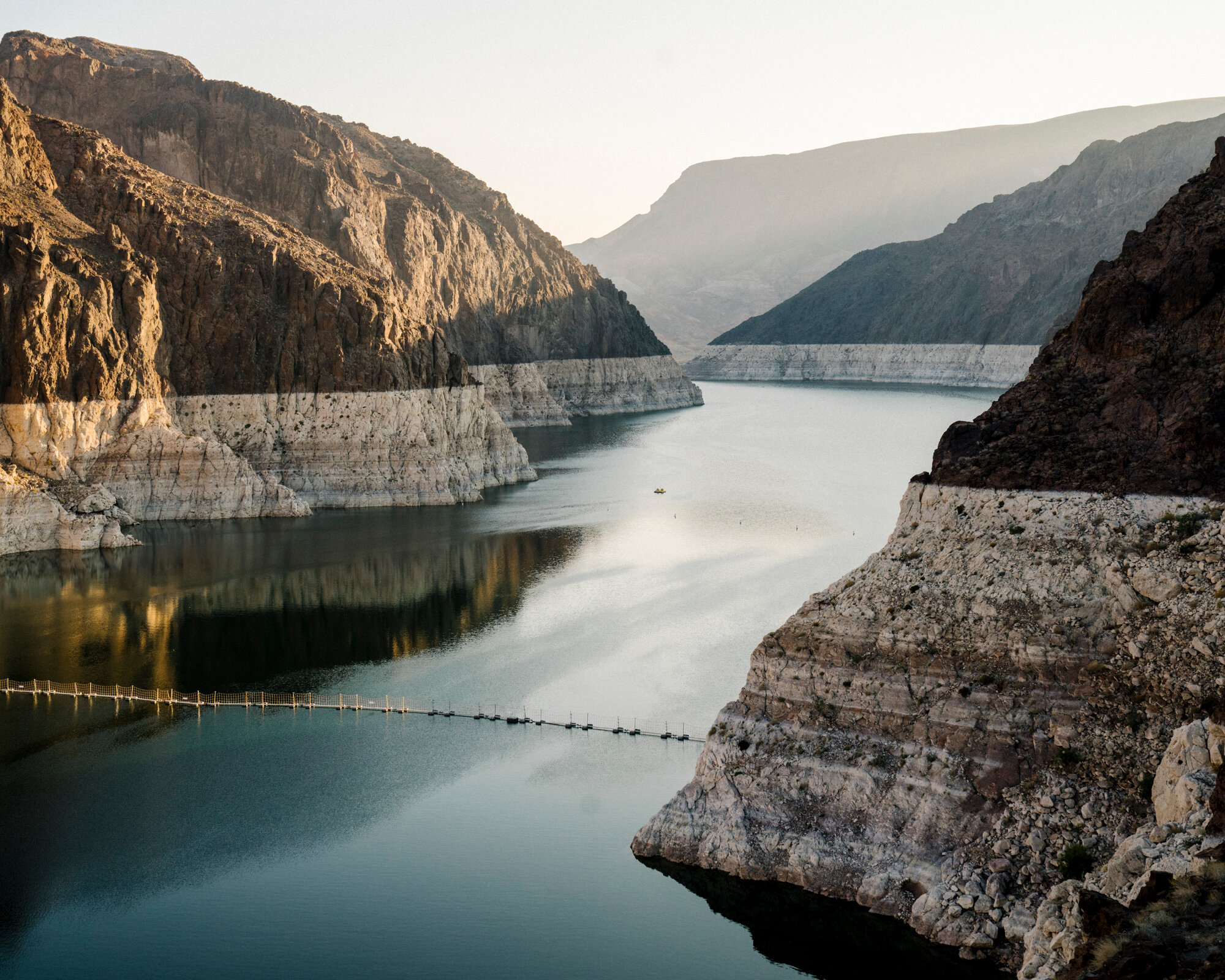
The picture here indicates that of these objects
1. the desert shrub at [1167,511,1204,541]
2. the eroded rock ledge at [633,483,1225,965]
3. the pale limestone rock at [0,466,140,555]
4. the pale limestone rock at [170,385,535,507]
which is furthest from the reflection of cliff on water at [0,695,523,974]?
the pale limestone rock at [170,385,535,507]

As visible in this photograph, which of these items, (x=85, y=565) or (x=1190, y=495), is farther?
(x=85, y=565)

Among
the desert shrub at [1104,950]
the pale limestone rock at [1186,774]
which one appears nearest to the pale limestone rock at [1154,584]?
the pale limestone rock at [1186,774]

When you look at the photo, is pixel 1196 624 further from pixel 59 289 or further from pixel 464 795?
pixel 59 289

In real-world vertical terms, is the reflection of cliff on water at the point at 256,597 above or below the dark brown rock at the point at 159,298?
below

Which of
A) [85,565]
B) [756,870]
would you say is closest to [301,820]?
[756,870]

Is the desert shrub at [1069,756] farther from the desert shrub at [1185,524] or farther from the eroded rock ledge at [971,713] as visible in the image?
the desert shrub at [1185,524]

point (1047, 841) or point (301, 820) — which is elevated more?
point (1047, 841)
